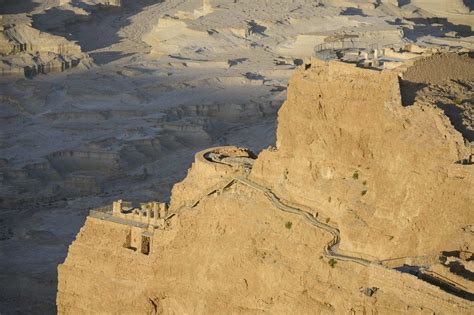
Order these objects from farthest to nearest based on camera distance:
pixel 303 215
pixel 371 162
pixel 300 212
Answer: pixel 300 212 → pixel 303 215 → pixel 371 162

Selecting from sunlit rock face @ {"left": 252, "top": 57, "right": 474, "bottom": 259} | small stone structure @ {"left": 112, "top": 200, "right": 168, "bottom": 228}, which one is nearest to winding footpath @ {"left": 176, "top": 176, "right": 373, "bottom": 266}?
sunlit rock face @ {"left": 252, "top": 57, "right": 474, "bottom": 259}

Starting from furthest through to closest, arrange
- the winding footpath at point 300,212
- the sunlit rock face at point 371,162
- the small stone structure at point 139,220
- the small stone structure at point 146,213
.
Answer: the small stone structure at point 146,213, the small stone structure at point 139,220, the winding footpath at point 300,212, the sunlit rock face at point 371,162

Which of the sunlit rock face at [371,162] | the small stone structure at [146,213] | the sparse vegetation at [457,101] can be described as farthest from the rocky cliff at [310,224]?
the sparse vegetation at [457,101]

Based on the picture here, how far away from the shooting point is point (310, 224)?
27.8 metres

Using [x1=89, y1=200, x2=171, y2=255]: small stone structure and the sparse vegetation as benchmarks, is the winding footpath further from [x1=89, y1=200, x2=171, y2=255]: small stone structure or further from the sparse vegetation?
the sparse vegetation

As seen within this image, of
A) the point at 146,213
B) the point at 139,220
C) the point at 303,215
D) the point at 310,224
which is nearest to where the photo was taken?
the point at 310,224

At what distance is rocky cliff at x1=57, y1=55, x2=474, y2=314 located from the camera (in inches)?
960

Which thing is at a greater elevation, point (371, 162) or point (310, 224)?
point (371, 162)

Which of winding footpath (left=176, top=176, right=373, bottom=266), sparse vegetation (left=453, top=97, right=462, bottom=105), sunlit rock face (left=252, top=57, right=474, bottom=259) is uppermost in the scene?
sparse vegetation (left=453, top=97, right=462, bottom=105)

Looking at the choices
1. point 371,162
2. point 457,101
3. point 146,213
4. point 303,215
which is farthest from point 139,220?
point 457,101

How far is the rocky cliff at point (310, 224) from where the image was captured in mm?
24391

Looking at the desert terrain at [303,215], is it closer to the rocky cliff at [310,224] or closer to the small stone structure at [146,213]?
the rocky cliff at [310,224]

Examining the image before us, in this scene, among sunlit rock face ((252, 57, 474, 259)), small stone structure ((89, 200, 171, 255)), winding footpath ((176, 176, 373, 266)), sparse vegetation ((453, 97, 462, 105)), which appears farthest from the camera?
small stone structure ((89, 200, 171, 255))

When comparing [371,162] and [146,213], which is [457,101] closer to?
[371,162]
